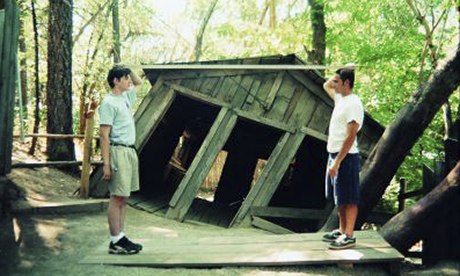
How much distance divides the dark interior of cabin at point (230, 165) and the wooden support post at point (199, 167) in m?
0.98

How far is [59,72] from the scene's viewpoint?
9781 millimetres

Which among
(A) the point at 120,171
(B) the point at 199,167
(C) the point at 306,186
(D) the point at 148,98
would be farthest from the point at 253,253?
(C) the point at 306,186

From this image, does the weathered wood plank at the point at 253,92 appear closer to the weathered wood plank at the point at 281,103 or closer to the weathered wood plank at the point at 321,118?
the weathered wood plank at the point at 281,103

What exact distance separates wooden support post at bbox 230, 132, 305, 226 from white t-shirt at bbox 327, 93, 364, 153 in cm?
329

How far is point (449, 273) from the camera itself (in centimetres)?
539

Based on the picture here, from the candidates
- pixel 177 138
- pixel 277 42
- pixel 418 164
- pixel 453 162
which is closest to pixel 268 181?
pixel 453 162

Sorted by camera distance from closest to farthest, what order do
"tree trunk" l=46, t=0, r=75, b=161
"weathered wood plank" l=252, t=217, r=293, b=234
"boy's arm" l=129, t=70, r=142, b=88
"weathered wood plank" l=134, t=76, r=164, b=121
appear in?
"boy's arm" l=129, t=70, r=142, b=88, "weathered wood plank" l=252, t=217, r=293, b=234, "weathered wood plank" l=134, t=76, r=164, b=121, "tree trunk" l=46, t=0, r=75, b=161

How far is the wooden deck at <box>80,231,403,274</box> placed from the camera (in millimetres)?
4383

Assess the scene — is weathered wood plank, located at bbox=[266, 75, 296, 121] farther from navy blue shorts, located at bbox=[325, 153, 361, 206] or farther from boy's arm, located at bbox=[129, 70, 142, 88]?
navy blue shorts, located at bbox=[325, 153, 361, 206]

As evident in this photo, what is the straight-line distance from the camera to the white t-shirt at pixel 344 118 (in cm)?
446

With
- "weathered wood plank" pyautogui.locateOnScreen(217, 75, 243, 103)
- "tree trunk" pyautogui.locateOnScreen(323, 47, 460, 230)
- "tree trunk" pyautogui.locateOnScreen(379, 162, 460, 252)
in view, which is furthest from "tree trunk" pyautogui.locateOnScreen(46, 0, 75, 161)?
"tree trunk" pyautogui.locateOnScreen(379, 162, 460, 252)

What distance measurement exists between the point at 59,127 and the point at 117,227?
19.7 feet

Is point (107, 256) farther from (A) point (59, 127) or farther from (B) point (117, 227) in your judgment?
(A) point (59, 127)

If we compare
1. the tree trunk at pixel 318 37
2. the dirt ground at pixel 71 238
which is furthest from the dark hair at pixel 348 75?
the tree trunk at pixel 318 37
